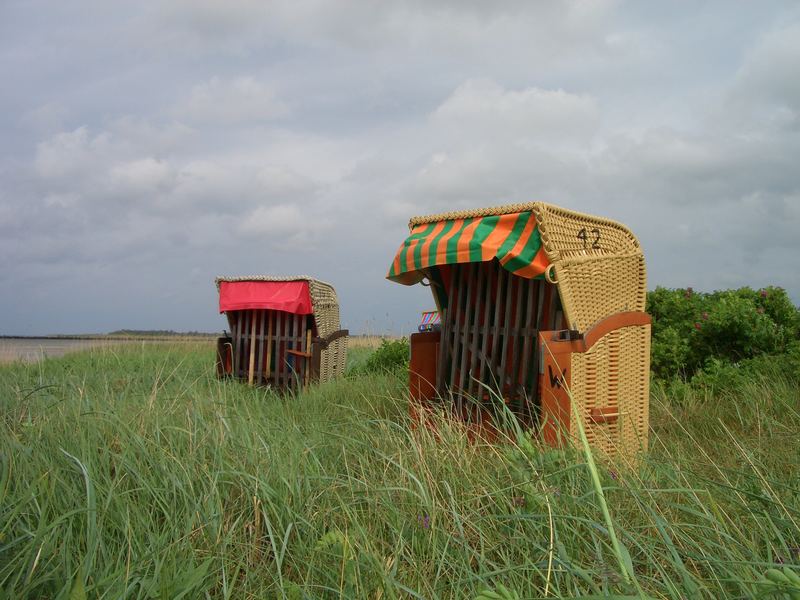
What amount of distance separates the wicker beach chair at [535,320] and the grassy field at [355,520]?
0.93m

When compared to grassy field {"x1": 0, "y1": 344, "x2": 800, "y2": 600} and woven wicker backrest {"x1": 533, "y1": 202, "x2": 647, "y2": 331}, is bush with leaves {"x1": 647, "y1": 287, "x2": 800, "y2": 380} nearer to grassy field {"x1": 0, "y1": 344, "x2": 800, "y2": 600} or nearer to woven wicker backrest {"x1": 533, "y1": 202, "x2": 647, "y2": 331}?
woven wicker backrest {"x1": 533, "y1": 202, "x2": 647, "y2": 331}

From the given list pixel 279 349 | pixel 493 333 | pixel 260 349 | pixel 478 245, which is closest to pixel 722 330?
pixel 493 333

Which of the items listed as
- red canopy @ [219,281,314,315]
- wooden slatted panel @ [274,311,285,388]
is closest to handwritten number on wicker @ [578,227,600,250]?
red canopy @ [219,281,314,315]

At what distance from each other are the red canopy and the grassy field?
427 cm

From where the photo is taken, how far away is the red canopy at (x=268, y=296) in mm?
8023

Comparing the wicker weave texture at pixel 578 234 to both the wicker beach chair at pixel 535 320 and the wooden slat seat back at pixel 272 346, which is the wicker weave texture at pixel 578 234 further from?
the wooden slat seat back at pixel 272 346

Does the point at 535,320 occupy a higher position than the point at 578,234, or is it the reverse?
the point at 578,234

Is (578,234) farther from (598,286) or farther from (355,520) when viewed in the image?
(355,520)

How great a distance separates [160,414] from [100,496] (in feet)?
3.45

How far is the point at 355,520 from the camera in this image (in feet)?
8.49

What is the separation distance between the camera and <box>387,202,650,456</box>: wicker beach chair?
4.24 m

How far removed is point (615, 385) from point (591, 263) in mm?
879

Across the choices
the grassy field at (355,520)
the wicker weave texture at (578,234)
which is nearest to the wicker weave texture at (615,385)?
the wicker weave texture at (578,234)

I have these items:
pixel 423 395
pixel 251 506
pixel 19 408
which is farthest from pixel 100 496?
pixel 423 395
